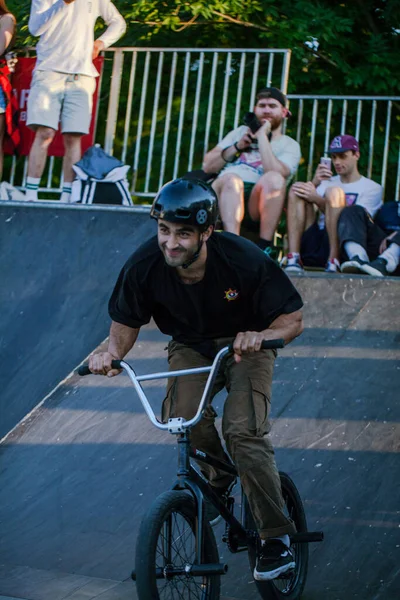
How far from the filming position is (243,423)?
184 inches

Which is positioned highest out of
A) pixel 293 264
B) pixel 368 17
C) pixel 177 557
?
pixel 368 17


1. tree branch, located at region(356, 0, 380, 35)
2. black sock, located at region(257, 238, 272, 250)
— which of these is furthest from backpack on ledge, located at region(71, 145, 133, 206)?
tree branch, located at region(356, 0, 380, 35)

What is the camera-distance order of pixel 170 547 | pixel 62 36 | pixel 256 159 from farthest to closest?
pixel 62 36, pixel 256 159, pixel 170 547

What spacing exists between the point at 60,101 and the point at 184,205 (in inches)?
242

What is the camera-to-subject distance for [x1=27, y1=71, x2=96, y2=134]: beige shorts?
1005cm

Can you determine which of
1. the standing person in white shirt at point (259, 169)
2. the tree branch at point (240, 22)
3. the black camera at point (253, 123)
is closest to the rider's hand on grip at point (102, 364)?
the standing person in white shirt at point (259, 169)

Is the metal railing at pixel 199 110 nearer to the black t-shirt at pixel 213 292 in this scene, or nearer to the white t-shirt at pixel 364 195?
the white t-shirt at pixel 364 195

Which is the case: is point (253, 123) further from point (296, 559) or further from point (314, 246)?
point (296, 559)

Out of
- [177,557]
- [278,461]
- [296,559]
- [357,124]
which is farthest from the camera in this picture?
[357,124]

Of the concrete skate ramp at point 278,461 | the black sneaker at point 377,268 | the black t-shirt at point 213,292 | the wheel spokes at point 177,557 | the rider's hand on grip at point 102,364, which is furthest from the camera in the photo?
the black sneaker at point 377,268

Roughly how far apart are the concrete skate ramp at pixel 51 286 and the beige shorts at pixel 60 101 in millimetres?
1046

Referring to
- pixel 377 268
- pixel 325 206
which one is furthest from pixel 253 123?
pixel 377 268

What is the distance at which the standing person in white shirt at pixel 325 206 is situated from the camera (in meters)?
8.89

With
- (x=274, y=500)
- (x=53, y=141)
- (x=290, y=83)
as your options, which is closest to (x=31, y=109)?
(x=53, y=141)
